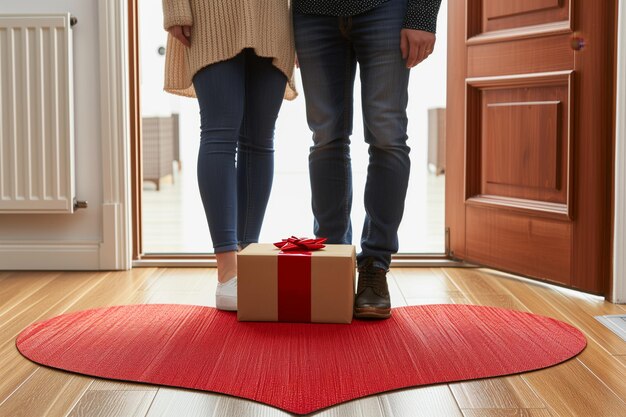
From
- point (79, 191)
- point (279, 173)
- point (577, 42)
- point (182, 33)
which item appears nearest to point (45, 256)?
point (79, 191)

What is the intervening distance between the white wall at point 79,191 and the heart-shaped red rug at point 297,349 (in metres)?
0.72

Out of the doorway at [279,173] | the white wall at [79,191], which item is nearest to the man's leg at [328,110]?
the doorway at [279,173]

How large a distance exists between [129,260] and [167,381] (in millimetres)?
1324

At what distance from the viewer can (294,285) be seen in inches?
74.8

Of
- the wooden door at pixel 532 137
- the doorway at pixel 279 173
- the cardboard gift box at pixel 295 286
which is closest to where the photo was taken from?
the cardboard gift box at pixel 295 286

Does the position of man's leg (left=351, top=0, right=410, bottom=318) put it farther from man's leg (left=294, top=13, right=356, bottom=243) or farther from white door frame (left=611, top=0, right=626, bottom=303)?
white door frame (left=611, top=0, right=626, bottom=303)

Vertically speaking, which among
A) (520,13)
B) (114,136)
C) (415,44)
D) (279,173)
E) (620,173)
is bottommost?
(279,173)

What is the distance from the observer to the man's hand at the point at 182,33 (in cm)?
200

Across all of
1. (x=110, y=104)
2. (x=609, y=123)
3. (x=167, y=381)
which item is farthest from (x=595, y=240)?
(x=110, y=104)

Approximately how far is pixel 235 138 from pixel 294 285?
0.39 meters

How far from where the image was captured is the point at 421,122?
8.30 metres

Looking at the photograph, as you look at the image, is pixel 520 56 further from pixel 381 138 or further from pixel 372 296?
pixel 372 296

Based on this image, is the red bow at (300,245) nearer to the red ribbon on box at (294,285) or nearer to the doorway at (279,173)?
the red ribbon on box at (294,285)

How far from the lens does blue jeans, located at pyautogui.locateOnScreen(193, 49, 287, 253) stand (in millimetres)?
2008
